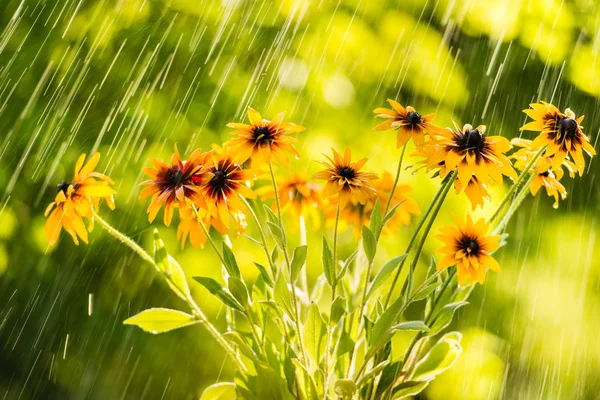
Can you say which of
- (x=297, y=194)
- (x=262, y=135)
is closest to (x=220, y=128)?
(x=297, y=194)

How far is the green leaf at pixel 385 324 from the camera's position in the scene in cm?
51

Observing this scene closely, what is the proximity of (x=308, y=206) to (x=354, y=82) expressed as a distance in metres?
0.62

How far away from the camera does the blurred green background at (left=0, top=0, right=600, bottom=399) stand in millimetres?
1133

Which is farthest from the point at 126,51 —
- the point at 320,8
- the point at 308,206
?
the point at 308,206

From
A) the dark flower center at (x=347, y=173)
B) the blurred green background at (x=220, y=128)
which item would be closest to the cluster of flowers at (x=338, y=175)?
the dark flower center at (x=347, y=173)

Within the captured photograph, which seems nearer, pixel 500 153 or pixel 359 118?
pixel 500 153

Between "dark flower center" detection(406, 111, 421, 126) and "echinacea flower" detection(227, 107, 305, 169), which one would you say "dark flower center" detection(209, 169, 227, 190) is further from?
"dark flower center" detection(406, 111, 421, 126)

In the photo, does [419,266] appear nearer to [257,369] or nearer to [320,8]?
[320,8]

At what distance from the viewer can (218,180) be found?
0.50 metres

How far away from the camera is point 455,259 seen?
1.61 ft

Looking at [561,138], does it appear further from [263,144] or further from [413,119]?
[263,144]

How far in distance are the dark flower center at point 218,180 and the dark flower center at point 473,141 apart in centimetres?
19

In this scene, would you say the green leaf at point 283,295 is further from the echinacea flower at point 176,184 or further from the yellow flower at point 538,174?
the yellow flower at point 538,174

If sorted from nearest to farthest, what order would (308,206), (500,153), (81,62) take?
(500,153), (308,206), (81,62)
